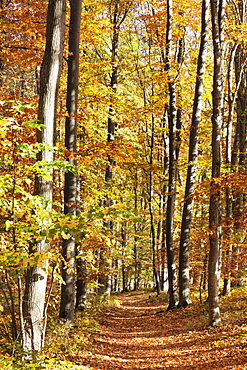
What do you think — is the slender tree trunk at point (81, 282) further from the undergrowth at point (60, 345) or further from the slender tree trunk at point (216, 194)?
the slender tree trunk at point (216, 194)

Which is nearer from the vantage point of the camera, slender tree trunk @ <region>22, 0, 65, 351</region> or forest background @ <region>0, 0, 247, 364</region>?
forest background @ <region>0, 0, 247, 364</region>

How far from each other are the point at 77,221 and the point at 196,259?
12519mm

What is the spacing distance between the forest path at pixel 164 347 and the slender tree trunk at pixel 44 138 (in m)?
2.16

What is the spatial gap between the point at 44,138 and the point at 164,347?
642cm

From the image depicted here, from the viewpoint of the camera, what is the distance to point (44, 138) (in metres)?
5.57

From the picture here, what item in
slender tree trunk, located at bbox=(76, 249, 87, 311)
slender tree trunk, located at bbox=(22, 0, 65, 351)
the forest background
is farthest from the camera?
slender tree trunk, located at bbox=(76, 249, 87, 311)

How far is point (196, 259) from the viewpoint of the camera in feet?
50.9

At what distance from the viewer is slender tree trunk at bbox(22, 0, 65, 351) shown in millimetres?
5379

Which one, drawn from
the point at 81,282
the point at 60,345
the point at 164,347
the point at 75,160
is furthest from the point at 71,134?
the point at 164,347

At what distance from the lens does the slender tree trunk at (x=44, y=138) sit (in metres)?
5.38

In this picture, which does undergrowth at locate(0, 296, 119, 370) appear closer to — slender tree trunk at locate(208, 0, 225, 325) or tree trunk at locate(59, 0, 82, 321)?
tree trunk at locate(59, 0, 82, 321)

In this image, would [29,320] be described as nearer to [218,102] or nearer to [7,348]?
[7,348]

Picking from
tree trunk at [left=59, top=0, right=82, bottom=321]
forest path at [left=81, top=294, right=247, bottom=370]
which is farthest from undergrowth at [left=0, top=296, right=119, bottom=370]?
tree trunk at [left=59, top=0, right=82, bottom=321]

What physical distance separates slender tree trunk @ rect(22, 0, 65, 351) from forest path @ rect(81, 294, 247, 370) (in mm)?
2157
